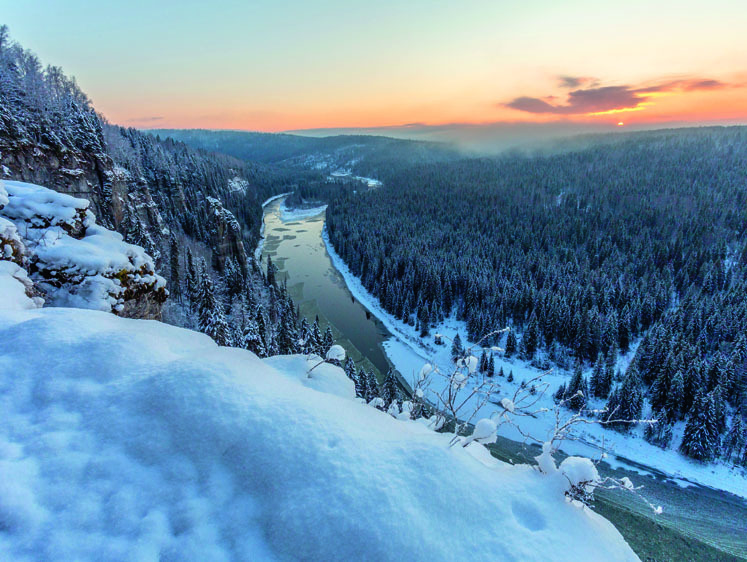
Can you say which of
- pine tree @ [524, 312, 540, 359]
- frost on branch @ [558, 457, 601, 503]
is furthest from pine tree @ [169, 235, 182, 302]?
pine tree @ [524, 312, 540, 359]

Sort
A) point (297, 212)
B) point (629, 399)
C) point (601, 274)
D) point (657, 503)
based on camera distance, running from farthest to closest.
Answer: point (297, 212), point (601, 274), point (629, 399), point (657, 503)

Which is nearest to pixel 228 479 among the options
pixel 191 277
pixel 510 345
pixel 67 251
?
pixel 67 251

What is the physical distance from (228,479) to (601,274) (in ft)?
294

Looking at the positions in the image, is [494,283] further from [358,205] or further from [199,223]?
[358,205]

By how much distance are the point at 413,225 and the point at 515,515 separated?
110933 mm

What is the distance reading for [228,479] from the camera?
4.61 metres

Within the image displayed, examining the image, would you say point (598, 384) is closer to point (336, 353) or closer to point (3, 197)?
point (336, 353)

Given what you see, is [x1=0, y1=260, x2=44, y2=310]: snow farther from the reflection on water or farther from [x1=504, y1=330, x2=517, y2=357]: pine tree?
[x1=504, y1=330, x2=517, y2=357]: pine tree

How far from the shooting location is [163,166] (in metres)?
83.9

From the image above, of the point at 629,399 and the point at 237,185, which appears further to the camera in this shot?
the point at 237,185

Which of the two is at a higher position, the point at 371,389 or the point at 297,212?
the point at 297,212

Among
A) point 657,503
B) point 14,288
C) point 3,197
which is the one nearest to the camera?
point 14,288

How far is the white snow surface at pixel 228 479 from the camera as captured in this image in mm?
3914

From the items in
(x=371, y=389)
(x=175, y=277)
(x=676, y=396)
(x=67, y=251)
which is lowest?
(x=676, y=396)
